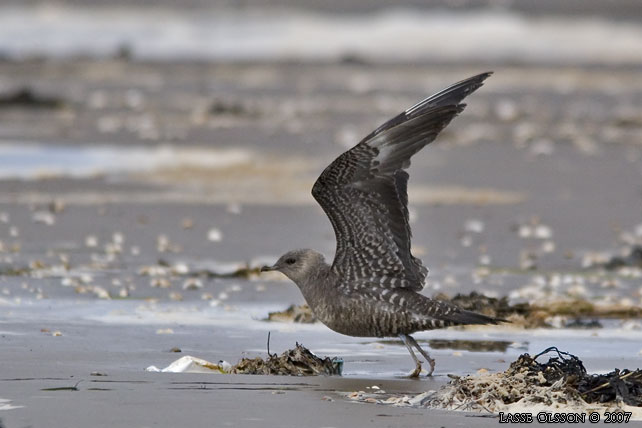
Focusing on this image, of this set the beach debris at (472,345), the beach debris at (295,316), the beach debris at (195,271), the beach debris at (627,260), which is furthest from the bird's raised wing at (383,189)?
the beach debris at (627,260)

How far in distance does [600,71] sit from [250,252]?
35758 millimetres

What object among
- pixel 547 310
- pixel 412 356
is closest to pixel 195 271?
pixel 547 310

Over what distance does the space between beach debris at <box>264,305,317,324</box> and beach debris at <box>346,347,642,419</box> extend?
9.31 feet

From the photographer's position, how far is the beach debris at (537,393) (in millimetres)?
7309

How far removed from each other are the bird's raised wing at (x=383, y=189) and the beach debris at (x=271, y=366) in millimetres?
689

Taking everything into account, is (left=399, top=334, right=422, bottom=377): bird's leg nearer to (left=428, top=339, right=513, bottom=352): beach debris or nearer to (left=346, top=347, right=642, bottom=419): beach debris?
(left=428, top=339, right=513, bottom=352): beach debris

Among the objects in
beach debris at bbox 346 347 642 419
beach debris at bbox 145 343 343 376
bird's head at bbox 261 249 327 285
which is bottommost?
beach debris at bbox 346 347 642 419

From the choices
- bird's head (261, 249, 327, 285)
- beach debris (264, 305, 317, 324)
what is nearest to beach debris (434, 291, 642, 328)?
beach debris (264, 305, 317, 324)

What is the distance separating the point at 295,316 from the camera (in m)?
10.5

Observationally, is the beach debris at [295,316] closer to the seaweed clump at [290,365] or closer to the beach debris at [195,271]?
the beach debris at [195,271]

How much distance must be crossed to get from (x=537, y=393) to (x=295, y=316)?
10.8ft

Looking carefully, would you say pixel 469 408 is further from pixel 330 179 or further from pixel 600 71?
pixel 600 71

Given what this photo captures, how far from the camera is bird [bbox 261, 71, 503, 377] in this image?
28.7 ft

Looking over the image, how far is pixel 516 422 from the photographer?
Answer: 7.00 meters
